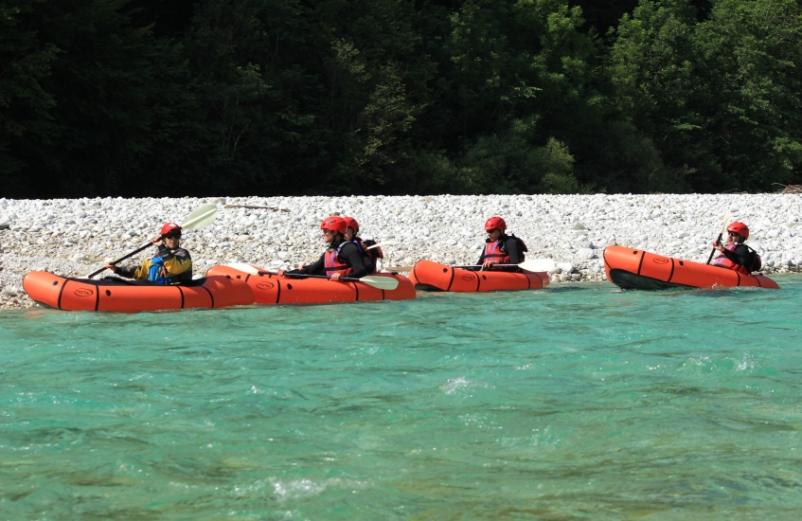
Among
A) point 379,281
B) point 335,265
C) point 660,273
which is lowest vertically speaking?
point 379,281

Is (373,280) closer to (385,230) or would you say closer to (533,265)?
(533,265)

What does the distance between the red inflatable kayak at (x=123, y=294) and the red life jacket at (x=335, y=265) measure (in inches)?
46.1

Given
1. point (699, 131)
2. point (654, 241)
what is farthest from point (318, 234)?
point (699, 131)

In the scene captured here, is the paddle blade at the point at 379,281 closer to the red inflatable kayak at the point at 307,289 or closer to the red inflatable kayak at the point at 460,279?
the red inflatable kayak at the point at 307,289

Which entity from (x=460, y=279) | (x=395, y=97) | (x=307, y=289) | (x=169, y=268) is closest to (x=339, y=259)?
(x=307, y=289)

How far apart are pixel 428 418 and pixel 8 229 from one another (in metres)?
8.43

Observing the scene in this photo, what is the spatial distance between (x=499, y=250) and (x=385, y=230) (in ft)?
10.6

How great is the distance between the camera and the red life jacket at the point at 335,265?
10898 mm

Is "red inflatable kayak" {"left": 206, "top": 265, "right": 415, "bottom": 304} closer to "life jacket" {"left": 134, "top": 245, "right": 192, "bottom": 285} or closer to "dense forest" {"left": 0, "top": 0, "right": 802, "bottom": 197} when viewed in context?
"life jacket" {"left": 134, "top": 245, "right": 192, "bottom": 285}

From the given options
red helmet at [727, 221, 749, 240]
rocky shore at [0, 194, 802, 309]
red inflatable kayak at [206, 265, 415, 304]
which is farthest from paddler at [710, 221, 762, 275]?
red inflatable kayak at [206, 265, 415, 304]

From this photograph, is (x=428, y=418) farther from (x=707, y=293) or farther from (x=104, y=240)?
(x=104, y=240)

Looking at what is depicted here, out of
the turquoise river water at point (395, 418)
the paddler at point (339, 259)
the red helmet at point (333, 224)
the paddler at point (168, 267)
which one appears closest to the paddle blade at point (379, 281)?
the paddler at point (339, 259)

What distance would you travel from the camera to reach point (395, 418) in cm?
611

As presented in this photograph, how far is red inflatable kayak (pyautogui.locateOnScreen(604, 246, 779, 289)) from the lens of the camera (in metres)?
11.6
